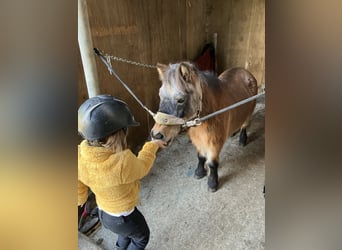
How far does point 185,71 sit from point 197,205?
15.6 inches

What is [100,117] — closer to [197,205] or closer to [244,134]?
[197,205]

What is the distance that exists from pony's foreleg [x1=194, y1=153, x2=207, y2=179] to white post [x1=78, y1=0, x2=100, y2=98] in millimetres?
499

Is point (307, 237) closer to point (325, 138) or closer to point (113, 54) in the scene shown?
point (325, 138)

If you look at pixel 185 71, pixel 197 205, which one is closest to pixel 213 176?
pixel 197 205

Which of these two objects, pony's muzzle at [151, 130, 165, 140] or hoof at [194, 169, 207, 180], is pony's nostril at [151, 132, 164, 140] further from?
hoof at [194, 169, 207, 180]

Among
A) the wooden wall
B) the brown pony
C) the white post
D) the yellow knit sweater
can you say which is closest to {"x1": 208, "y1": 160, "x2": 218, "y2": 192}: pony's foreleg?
the brown pony

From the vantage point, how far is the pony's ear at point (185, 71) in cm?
71

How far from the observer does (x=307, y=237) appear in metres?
0.19

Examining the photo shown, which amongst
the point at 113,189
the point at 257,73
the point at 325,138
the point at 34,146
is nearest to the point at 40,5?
the point at 34,146

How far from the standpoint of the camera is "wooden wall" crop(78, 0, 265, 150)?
0.79 meters

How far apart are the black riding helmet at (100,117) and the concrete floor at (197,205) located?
340 mm

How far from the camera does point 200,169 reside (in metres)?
0.97

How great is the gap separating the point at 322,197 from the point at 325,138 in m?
0.04

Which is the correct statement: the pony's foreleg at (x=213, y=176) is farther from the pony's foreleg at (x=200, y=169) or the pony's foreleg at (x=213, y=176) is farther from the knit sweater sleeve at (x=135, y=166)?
the knit sweater sleeve at (x=135, y=166)
